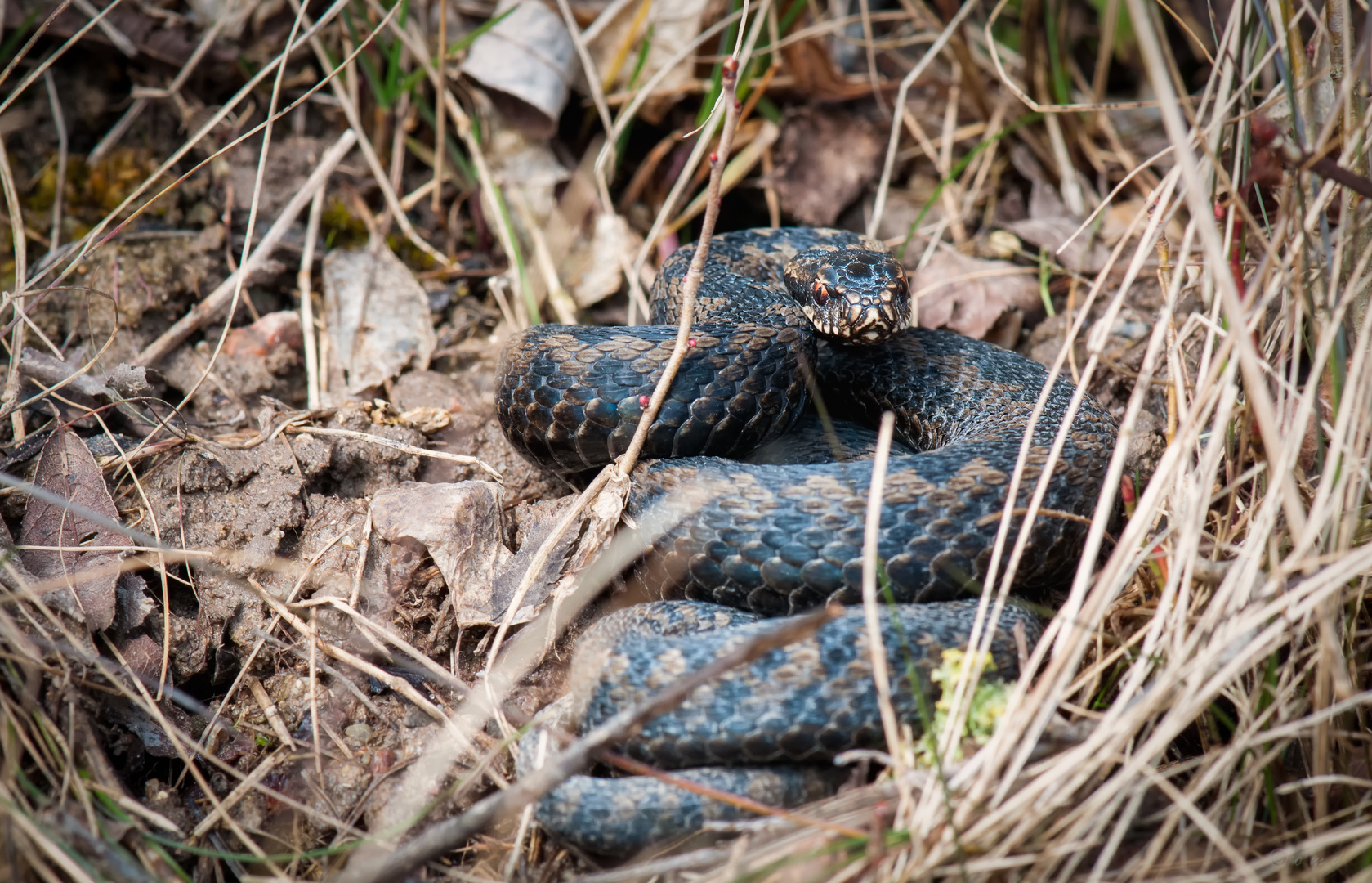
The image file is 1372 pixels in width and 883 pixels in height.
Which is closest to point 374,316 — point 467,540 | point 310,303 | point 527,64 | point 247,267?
point 310,303

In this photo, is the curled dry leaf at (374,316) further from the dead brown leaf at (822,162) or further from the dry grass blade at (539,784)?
the dry grass blade at (539,784)

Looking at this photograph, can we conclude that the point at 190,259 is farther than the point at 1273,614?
Yes

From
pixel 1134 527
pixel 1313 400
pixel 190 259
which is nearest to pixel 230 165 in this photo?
pixel 190 259

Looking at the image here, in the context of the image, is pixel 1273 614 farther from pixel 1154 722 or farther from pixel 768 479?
pixel 768 479

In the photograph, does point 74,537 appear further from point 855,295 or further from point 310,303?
point 855,295

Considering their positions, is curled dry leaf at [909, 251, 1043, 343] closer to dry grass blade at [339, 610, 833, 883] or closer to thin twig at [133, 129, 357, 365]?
dry grass blade at [339, 610, 833, 883]

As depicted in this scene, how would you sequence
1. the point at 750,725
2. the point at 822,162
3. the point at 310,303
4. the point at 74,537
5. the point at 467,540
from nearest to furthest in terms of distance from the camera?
the point at 750,725
the point at 74,537
the point at 467,540
the point at 310,303
the point at 822,162
